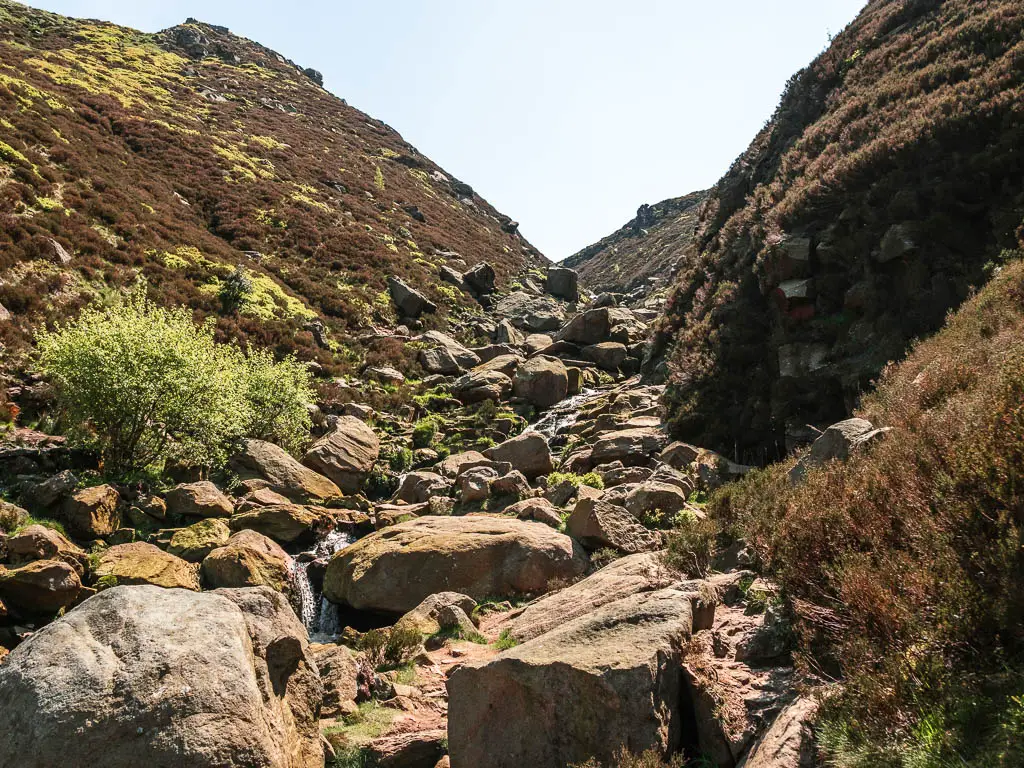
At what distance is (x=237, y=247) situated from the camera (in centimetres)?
3519

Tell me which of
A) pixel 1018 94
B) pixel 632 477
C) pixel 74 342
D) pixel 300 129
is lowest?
pixel 632 477

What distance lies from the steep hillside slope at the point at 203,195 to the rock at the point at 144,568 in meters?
11.2

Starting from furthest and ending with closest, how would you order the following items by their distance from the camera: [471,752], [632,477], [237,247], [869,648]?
[237,247] → [632,477] → [471,752] → [869,648]

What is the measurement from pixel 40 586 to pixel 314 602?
17.0 feet

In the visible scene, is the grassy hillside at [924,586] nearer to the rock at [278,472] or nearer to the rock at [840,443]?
the rock at [840,443]

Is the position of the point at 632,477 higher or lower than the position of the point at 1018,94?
lower

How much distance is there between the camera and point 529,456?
19.2m

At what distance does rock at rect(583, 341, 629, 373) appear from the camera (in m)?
33.8

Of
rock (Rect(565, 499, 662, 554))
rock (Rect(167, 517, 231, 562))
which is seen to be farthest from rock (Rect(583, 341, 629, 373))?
rock (Rect(167, 517, 231, 562))

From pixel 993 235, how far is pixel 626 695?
53.2 feet

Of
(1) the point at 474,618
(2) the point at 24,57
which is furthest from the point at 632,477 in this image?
(2) the point at 24,57

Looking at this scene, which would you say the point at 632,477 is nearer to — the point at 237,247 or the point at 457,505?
the point at 457,505

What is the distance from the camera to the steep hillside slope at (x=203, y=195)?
80.6 feet

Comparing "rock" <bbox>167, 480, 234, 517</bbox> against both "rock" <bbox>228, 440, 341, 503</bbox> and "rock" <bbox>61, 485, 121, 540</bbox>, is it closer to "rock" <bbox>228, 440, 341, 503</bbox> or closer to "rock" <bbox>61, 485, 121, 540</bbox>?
"rock" <bbox>61, 485, 121, 540</bbox>
